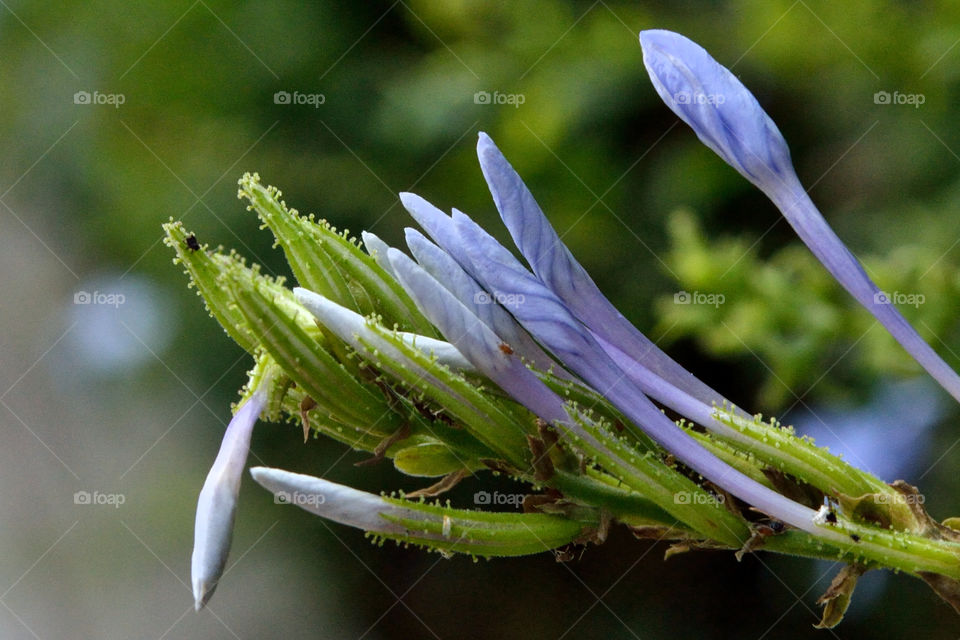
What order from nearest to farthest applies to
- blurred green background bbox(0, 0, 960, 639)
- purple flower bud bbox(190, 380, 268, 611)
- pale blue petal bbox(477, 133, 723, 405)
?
purple flower bud bbox(190, 380, 268, 611), pale blue petal bbox(477, 133, 723, 405), blurred green background bbox(0, 0, 960, 639)

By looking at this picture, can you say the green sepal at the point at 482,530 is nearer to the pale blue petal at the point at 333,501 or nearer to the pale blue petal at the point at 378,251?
the pale blue petal at the point at 333,501

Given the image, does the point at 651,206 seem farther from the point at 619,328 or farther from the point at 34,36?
the point at 34,36

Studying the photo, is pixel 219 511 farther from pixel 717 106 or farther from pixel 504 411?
pixel 717 106

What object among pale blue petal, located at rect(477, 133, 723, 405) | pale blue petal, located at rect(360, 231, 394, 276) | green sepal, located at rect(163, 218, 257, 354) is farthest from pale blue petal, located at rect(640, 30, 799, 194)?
green sepal, located at rect(163, 218, 257, 354)

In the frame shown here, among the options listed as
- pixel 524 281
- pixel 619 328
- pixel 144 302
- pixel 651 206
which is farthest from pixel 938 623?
pixel 144 302

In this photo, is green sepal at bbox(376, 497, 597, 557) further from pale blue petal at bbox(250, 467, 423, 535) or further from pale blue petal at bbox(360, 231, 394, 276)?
pale blue petal at bbox(360, 231, 394, 276)

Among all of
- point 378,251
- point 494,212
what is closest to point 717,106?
point 378,251

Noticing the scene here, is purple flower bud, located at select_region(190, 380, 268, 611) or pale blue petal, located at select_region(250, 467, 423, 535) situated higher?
purple flower bud, located at select_region(190, 380, 268, 611)

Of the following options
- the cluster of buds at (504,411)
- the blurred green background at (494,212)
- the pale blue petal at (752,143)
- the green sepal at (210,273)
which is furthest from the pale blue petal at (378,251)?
the blurred green background at (494,212)
